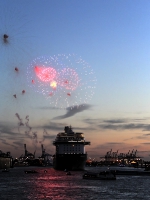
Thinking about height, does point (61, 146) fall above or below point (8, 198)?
above

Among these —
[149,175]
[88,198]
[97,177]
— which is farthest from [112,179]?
[88,198]

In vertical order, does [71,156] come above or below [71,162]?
above

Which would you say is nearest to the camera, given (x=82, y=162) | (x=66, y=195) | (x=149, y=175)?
(x=66, y=195)

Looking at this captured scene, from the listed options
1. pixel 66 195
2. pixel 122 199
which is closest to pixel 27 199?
pixel 66 195

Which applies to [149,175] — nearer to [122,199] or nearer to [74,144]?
[74,144]

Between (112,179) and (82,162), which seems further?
(82,162)

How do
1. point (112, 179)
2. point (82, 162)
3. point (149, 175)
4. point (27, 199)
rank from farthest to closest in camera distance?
1. point (82, 162)
2. point (149, 175)
3. point (112, 179)
4. point (27, 199)
